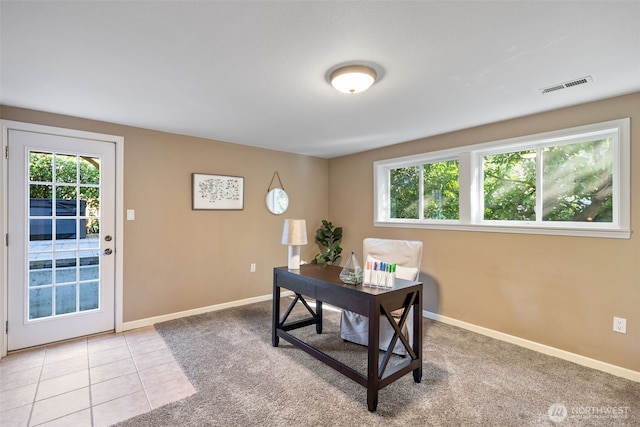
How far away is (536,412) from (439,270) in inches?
69.2

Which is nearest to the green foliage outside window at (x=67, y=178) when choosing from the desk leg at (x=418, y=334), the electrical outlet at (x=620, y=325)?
the desk leg at (x=418, y=334)

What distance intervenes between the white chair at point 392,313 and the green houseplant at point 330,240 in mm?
1643

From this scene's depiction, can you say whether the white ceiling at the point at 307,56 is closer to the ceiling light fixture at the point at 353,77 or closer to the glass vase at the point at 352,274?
the ceiling light fixture at the point at 353,77

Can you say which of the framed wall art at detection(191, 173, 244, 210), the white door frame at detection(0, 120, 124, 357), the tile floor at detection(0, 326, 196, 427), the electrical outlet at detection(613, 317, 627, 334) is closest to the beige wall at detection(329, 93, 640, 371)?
the electrical outlet at detection(613, 317, 627, 334)

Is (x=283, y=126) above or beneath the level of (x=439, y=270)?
above

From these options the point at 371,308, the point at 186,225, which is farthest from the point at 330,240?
the point at 371,308

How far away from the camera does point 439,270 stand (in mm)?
3568

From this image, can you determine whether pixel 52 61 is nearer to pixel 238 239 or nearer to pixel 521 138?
pixel 238 239

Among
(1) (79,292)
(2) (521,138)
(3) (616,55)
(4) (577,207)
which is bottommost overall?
(1) (79,292)

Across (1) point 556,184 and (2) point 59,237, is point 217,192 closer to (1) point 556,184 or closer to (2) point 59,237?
(2) point 59,237

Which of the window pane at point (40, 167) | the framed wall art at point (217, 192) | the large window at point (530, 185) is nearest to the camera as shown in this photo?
the large window at point (530, 185)

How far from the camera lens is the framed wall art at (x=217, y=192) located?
3.72m

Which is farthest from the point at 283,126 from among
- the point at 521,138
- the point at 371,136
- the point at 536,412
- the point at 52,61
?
the point at 536,412

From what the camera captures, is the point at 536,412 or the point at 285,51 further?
the point at 536,412
